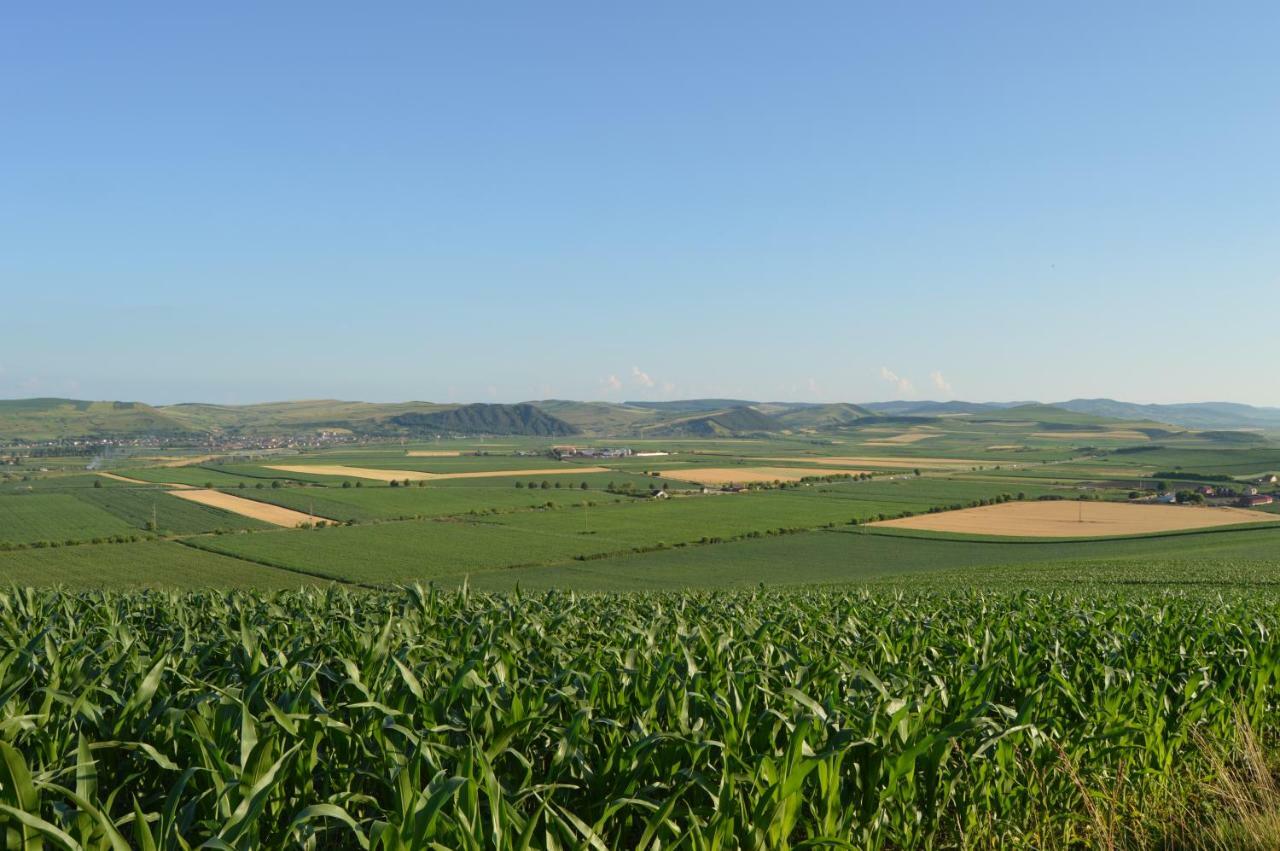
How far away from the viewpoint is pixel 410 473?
154 metres

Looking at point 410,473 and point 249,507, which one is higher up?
point 410,473

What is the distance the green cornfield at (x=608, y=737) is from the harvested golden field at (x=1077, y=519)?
7494 centimetres

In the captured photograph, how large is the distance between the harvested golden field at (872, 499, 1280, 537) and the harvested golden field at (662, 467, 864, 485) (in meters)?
48.7

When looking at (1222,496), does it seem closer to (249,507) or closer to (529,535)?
(529,535)

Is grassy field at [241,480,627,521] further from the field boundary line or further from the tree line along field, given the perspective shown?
the field boundary line

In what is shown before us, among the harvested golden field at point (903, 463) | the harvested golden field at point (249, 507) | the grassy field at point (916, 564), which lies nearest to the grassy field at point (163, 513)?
the harvested golden field at point (249, 507)

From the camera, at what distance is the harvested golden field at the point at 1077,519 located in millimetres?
77812

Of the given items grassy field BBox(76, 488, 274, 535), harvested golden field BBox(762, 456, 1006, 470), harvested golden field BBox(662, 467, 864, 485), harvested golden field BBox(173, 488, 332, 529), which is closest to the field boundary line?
grassy field BBox(76, 488, 274, 535)

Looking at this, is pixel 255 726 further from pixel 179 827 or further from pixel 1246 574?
pixel 1246 574

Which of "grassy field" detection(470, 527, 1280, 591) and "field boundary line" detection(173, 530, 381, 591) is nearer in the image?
"grassy field" detection(470, 527, 1280, 591)

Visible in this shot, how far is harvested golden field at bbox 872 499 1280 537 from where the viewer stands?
77.8m

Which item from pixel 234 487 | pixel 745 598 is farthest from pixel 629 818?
pixel 234 487

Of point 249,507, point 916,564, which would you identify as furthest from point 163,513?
point 916,564

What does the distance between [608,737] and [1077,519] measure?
94.3 m
